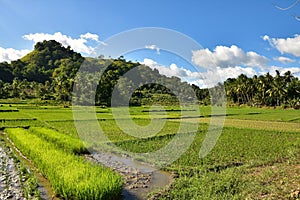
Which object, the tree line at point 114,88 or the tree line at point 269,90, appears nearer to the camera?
the tree line at point 114,88

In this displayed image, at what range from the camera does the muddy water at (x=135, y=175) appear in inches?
241

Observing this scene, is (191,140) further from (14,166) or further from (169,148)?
(14,166)

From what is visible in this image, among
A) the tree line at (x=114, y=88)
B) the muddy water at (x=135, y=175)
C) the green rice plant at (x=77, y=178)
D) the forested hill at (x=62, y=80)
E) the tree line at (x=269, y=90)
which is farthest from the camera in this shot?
the tree line at (x=269, y=90)

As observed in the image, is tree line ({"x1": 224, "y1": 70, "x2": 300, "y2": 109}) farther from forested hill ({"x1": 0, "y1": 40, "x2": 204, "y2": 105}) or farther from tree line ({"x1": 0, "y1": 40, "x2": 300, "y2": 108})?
forested hill ({"x1": 0, "y1": 40, "x2": 204, "y2": 105})

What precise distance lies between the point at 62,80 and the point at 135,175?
124 ft

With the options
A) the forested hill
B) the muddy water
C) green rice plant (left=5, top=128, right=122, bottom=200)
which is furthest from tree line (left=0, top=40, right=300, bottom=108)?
green rice plant (left=5, top=128, right=122, bottom=200)

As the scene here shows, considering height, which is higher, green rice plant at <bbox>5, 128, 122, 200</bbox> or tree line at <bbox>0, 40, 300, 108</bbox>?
tree line at <bbox>0, 40, 300, 108</bbox>

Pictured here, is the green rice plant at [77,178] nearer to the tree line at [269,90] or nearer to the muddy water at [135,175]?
the muddy water at [135,175]

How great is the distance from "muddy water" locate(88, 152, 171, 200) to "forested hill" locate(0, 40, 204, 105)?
3133mm

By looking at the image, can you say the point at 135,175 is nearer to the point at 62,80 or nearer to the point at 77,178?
the point at 77,178

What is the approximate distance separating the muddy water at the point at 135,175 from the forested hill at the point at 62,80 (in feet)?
10.3

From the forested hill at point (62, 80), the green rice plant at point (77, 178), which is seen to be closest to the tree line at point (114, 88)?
the forested hill at point (62, 80)

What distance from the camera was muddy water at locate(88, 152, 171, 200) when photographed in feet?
20.1

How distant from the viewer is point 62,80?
4272 cm
